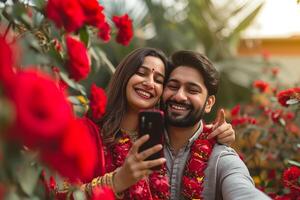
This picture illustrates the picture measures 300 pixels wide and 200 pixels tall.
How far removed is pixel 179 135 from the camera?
7.38 ft

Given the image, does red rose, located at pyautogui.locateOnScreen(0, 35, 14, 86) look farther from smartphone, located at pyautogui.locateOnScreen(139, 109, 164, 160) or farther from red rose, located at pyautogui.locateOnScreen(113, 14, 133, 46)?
red rose, located at pyautogui.locateOnScreen(113, 14, 133, 46)

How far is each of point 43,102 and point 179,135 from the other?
1484mm

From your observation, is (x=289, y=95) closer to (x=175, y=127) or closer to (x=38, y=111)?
(x=175, y=127)

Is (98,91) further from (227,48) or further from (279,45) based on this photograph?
(279,45)

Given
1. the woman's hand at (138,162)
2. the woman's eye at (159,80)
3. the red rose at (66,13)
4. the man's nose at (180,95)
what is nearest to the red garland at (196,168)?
the man's nose at (180,95)

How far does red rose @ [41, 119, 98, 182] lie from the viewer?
2.78 ft

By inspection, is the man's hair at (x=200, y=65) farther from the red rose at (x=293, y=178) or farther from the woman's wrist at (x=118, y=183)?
the woman's wrist at (x=118, y=183)

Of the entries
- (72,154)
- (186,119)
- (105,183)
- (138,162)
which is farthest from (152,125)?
(72,154)

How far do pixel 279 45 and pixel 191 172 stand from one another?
29.8 feet

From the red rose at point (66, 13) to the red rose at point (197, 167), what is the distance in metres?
1.02

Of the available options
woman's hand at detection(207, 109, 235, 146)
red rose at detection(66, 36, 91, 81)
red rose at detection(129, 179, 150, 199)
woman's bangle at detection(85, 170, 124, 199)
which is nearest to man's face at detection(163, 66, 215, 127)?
woman's hand at detection(207, 109, 235, 146)

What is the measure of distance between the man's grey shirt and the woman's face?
21 cm

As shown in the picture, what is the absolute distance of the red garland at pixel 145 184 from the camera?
2008 mm

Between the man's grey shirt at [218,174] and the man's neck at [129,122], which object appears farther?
the man's neck at [129,122]
